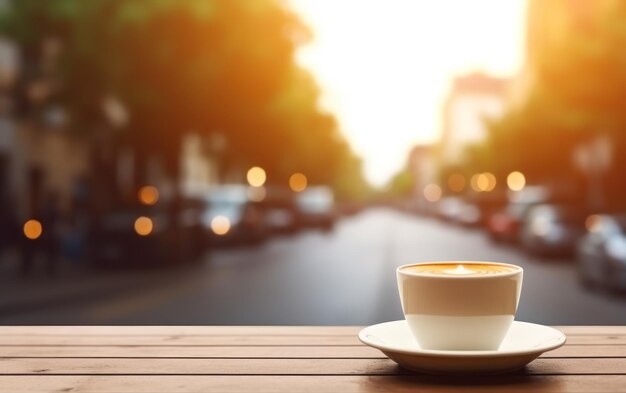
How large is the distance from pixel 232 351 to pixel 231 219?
2565 centimetres

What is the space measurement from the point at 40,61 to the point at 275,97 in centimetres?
1138

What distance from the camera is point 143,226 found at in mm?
20016

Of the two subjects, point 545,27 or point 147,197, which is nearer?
point 147,197

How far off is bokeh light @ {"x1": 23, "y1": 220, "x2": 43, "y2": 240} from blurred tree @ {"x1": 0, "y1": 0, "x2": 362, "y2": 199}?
340cm

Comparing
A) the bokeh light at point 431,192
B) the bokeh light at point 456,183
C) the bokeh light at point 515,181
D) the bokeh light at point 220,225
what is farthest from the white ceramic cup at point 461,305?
the bokeh light at point 431,192

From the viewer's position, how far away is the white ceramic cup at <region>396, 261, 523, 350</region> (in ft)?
5.64

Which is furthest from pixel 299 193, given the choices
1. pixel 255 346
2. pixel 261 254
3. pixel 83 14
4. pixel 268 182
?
pixel 255 346

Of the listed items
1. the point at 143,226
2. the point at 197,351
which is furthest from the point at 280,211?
the point at 197,351

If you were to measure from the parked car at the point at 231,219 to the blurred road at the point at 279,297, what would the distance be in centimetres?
346

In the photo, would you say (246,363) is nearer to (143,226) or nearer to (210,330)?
(210,330)

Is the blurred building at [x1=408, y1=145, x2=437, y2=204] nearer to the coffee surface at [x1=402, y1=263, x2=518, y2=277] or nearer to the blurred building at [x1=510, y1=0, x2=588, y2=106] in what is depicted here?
the blurred building at [x1=510, y1=0, x2=588, y2=106]

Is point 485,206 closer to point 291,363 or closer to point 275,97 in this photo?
point 275,97

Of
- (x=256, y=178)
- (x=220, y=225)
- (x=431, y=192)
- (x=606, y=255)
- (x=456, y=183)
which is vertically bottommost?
(x=431, y=192)

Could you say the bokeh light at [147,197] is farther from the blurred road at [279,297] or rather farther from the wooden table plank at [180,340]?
the wooden table plank at [180,340]
